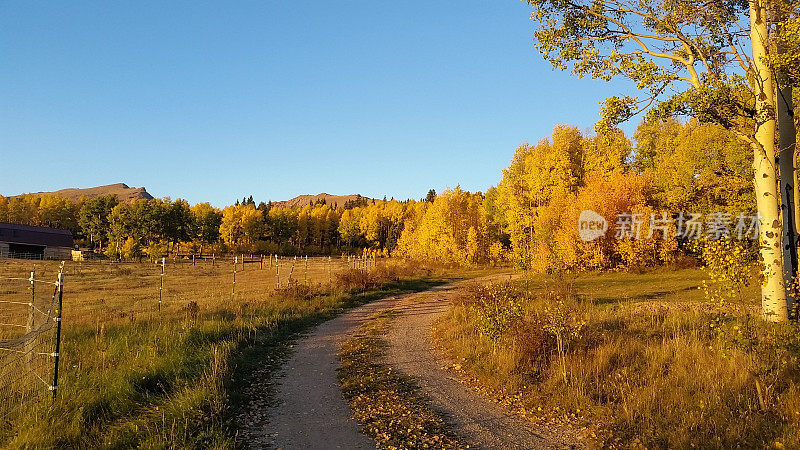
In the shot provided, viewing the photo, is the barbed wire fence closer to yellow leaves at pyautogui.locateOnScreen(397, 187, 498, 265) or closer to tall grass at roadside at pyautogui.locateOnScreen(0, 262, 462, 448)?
tall grass at roadside at pyautogui.locateOnScreen(0, 262, 462, 448)

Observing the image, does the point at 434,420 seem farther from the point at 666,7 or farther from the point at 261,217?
the point at 261,217

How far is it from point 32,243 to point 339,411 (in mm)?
97472

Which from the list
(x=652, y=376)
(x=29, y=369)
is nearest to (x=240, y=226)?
(x=29, y=369)

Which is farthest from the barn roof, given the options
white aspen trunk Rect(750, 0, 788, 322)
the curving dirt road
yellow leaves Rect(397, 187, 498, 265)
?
white aspen trunk Rect(750, 0, 788, 322)

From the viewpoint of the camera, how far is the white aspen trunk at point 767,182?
9.87 metres

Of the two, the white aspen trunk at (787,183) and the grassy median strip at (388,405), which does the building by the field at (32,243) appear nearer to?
the grassy median strip at (388,405)

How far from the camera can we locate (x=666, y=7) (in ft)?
36.8

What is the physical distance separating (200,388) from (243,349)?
3898mm

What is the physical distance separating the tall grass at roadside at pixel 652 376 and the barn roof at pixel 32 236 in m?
94.3

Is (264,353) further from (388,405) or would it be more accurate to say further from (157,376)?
(388,405)

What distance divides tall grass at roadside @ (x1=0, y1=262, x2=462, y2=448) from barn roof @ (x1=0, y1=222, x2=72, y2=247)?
81640mm

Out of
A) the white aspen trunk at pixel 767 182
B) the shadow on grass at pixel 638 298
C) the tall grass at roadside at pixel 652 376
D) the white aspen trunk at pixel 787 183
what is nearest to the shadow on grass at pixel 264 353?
the tall grass at roadside at pixel 652 376

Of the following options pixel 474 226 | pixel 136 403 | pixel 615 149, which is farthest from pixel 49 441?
pixel 474 226

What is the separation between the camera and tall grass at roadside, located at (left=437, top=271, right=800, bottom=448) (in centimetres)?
634
